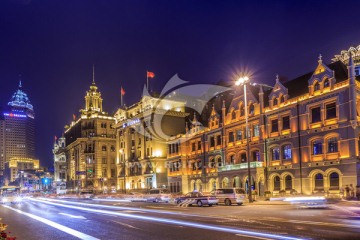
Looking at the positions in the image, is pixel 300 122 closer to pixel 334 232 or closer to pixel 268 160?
pixel 268 160

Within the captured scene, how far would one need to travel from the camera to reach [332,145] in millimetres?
42188

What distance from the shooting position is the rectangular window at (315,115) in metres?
43.9

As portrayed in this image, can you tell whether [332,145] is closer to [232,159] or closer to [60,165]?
[232,159]

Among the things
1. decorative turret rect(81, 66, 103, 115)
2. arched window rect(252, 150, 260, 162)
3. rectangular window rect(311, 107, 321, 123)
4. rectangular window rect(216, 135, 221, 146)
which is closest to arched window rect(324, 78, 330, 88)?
rectangular window rect(311, 107, 321, 123)

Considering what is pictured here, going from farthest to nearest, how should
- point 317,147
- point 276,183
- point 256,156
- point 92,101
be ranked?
point 92,101 → point 256,156 → point 276,183 → point 317,147

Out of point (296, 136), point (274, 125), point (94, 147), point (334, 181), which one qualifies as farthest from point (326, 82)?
point (94, 147)

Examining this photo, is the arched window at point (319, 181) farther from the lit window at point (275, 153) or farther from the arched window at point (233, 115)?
the arched window at point (233, 115)

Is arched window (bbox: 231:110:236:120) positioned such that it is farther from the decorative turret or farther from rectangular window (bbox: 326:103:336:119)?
the decorative turret

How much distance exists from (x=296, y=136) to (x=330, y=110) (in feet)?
17.2

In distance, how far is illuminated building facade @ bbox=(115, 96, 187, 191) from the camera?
83.9 m

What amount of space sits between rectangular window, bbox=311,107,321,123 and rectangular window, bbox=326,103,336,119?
1100mm

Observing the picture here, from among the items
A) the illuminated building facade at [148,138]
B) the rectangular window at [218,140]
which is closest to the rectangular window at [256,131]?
the rectangular window at [218,140]

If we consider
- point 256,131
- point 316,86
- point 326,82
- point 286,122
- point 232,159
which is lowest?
point 232,159

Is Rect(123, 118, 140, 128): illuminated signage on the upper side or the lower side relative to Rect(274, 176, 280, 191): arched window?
upper
